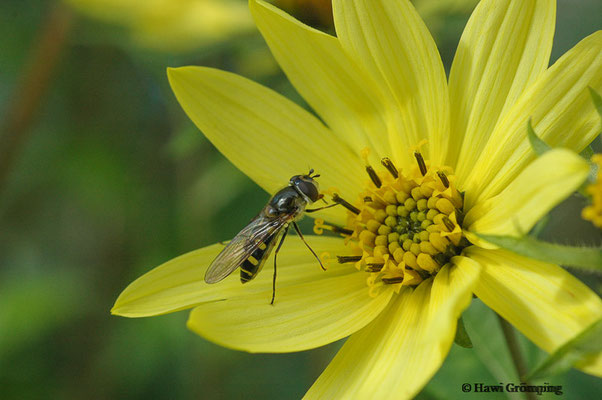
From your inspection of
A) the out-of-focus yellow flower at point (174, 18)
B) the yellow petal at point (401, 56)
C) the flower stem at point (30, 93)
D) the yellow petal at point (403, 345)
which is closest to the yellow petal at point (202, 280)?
the yellow petal at point (403, 345)

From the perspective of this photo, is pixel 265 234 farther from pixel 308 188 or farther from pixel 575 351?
pixel 575 351

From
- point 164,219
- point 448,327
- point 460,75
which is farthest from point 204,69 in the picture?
point 164,219

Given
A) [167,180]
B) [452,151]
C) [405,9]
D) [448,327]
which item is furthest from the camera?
[167,180]

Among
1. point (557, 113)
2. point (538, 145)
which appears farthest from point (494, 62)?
point (538, 145)

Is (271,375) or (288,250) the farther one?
(271,375)

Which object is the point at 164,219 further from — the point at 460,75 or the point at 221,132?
the point at 460,75

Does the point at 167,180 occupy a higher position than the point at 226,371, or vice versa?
the point at 167,180
